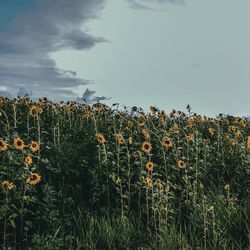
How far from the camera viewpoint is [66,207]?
23.6 ft

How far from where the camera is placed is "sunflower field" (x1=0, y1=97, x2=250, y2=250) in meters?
6.48

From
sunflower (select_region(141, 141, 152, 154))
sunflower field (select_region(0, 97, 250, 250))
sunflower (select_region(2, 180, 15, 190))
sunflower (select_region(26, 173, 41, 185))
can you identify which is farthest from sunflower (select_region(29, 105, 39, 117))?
sunflower (select_region(2, 180, 15, 190))

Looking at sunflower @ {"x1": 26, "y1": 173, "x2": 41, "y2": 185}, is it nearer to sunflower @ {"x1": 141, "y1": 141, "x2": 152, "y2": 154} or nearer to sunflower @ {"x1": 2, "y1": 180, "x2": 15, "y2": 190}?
sunflower @ {"x1": 2, "y1": 180, "x2": 15, "y2": 190}

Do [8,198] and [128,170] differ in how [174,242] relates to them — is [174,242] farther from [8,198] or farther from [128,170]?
[8,198]

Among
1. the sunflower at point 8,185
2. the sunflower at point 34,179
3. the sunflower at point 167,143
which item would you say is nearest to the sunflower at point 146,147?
the sunflower at point 167,143

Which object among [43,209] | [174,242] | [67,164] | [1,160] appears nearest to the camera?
[174,242]

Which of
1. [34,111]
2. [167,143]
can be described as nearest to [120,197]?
[167,143]

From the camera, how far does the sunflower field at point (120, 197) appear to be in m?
6.48

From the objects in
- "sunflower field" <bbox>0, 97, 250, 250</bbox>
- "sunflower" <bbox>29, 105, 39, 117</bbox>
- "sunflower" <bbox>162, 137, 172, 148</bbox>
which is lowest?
"sunflower field" <bbox>0, 97, 250, 250</bbox>

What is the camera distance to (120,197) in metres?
7.45

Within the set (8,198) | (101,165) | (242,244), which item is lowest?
(242,244)

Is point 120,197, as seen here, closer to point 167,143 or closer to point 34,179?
point 167,143

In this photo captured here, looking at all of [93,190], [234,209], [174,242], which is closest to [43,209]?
[93,190]

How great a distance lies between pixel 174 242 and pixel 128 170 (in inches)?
61.1
